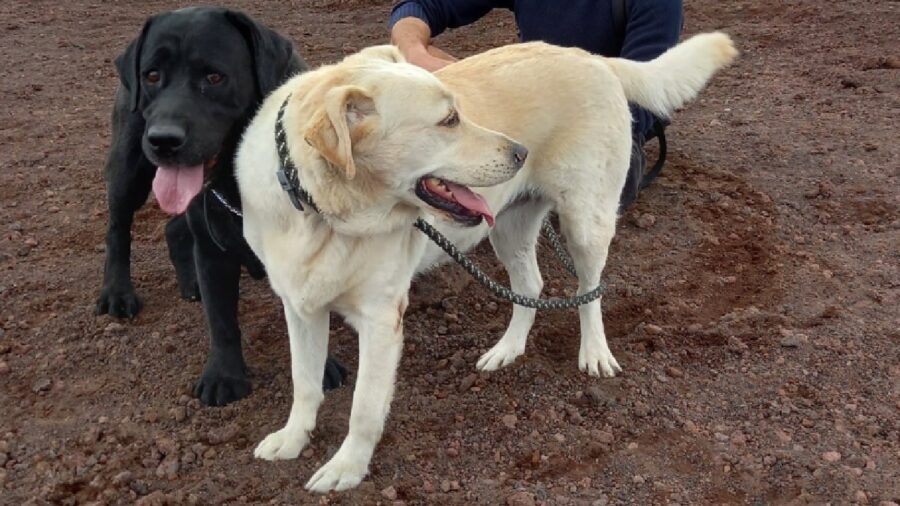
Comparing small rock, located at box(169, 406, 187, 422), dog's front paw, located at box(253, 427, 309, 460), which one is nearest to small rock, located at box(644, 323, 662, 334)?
dog's front paw, located at box(253, 427, 309, 460)

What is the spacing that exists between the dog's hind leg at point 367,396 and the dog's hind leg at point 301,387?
17cm

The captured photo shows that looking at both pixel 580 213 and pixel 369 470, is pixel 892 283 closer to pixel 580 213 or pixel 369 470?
pixel 580 213

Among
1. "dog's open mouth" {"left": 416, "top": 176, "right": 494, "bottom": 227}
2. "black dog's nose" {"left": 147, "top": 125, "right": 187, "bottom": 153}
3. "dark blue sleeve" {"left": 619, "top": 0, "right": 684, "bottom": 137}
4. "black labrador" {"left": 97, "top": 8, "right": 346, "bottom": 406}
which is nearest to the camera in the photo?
"dog's open mouth" {"left": 416, "top": 176, "right": 494, "bottom": 227}

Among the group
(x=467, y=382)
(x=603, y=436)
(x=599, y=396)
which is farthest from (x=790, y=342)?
(x=467, y=382)

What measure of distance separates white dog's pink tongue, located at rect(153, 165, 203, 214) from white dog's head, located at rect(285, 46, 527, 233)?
457 mm

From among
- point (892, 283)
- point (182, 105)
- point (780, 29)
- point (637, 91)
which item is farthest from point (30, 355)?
point (780, 29)

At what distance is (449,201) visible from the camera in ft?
7.66

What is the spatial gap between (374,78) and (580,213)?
1.10 meters

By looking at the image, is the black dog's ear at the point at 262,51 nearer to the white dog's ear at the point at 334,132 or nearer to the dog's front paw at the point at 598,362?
the white dog's ear at the point at 334,132

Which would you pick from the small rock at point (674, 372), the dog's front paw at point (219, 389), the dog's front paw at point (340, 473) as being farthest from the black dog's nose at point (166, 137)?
the small rock at point (674, 372)

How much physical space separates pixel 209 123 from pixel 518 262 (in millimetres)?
1412

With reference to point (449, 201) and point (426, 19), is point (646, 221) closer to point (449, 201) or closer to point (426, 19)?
point (426, 19)

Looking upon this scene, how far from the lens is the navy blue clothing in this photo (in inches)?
160

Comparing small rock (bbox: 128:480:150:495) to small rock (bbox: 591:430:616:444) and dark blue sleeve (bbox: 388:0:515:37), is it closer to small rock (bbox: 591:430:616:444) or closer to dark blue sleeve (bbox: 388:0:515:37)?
small rock (bbox: 591:430:616:444)
